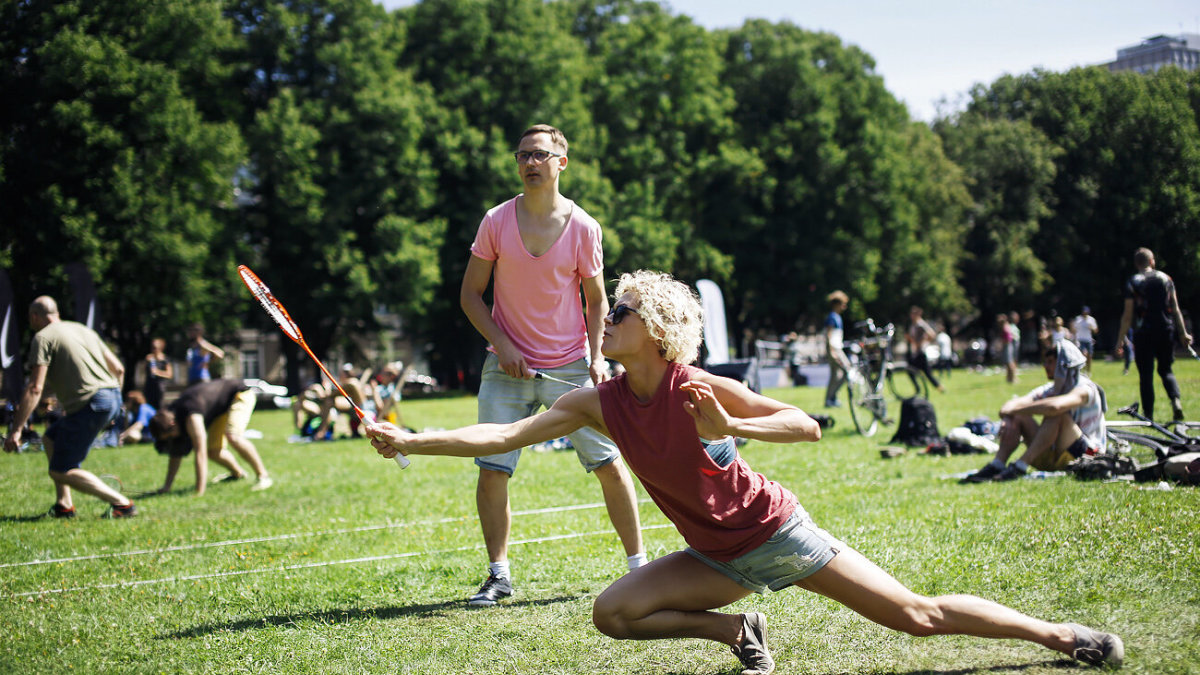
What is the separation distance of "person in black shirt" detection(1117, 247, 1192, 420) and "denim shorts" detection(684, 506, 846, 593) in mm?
10477

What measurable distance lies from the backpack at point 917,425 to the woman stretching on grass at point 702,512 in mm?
8755

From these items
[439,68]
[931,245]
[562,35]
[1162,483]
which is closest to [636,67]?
[562,35]

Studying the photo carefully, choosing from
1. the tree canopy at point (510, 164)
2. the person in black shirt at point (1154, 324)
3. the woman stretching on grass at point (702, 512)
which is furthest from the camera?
the tree canopy at point (510, 164)

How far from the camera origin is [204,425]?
10.7m

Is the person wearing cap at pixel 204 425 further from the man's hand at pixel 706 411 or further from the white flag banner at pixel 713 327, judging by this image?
the man's hand at pixel 706 411

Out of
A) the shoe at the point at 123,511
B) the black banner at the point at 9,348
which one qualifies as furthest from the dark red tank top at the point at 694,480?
the black banner at the point at 9,348

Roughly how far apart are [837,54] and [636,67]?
1064cm

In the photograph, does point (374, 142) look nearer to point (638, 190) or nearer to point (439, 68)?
point (439, 68)

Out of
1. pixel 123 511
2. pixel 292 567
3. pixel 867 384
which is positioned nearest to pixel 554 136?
pixel 292 567

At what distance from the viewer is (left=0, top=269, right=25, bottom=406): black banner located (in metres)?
16.5

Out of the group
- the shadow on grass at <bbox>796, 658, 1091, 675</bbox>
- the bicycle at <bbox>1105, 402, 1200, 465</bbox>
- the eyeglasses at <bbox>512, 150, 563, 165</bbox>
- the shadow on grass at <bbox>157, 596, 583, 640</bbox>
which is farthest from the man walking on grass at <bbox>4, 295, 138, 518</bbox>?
the bicycle at <bbox>1105, 402, 1200, 465</bbox>

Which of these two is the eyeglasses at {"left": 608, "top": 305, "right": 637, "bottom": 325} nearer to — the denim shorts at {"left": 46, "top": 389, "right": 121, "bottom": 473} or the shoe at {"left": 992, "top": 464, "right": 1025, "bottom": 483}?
the shoe at {"left": 992, "top": 464, "right": 1025, "bottom": 483}

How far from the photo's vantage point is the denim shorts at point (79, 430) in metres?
8.89

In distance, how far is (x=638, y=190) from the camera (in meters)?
38.2
